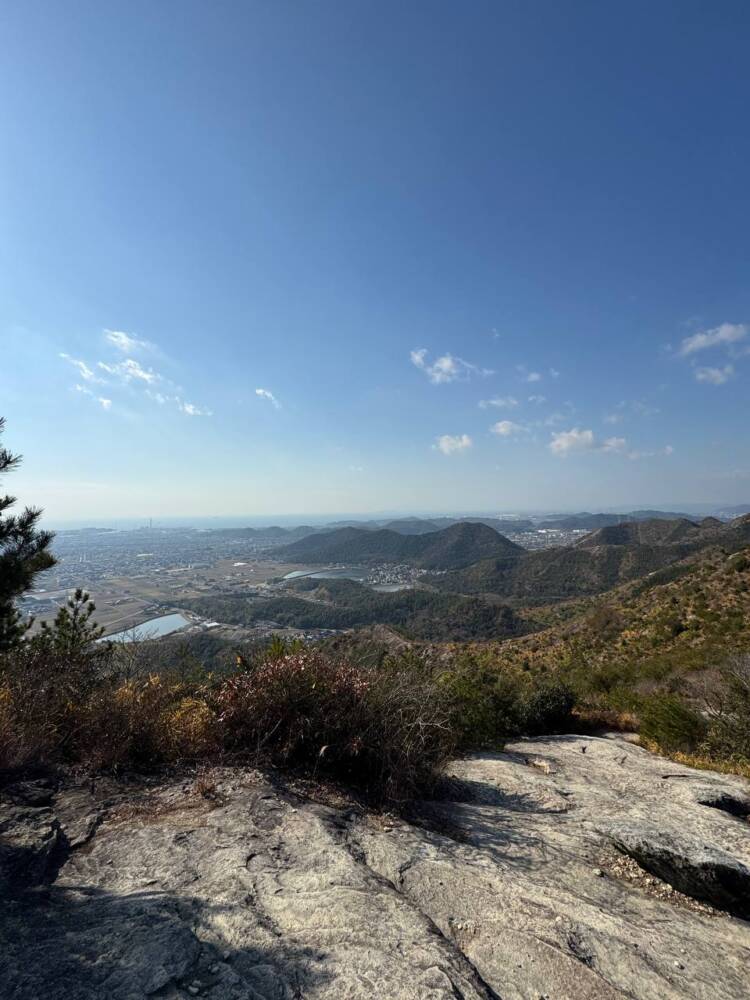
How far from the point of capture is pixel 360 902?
3.42m

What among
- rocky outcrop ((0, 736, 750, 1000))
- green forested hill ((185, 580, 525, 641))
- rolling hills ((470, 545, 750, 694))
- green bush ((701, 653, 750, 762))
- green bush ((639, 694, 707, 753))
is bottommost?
green forested hill ((185, 580, 525, 641))

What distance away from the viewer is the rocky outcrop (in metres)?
2.65

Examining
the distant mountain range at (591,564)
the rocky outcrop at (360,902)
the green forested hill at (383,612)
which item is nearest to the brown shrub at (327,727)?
the rocky outcrop at (360,902)

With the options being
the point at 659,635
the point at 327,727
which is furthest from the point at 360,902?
the point at 659,635

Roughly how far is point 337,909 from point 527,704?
380 inches

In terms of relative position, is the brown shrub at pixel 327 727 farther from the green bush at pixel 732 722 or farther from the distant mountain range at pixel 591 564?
the distant mountain range at pixel 591 564

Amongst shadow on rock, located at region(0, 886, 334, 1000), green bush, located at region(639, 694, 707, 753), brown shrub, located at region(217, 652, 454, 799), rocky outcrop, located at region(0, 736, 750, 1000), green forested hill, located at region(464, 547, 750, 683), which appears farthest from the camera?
green forested hill, located at region(464, 547, 750, 683)

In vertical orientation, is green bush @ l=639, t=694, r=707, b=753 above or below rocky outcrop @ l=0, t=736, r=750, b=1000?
below

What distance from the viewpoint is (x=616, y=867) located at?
15.4 feet

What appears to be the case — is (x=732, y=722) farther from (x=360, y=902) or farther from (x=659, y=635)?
(x=659, y=635)

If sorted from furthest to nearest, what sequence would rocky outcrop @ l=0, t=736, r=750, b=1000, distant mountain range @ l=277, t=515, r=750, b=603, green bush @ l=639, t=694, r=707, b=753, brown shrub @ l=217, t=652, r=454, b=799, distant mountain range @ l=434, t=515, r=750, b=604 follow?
distant mountain range @ l=277, t=515, r=750, b=603
distant mountain range @ l=434, t=515, r=750, b=604
green bush @ l=639, t=694, r=707, b=753
brown shrub @ l=217, t=652, r=454, b=799
rocky outcrop @ l=0, t=736, r=750, b=1000

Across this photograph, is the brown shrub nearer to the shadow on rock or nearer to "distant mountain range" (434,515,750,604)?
the shadow on rock

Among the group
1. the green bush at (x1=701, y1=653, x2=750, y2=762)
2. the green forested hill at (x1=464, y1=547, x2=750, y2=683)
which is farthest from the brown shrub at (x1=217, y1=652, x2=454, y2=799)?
the green forested hill at (x1=464, y1=547, x2=750, y2=683)

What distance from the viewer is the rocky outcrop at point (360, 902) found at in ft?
8.71
